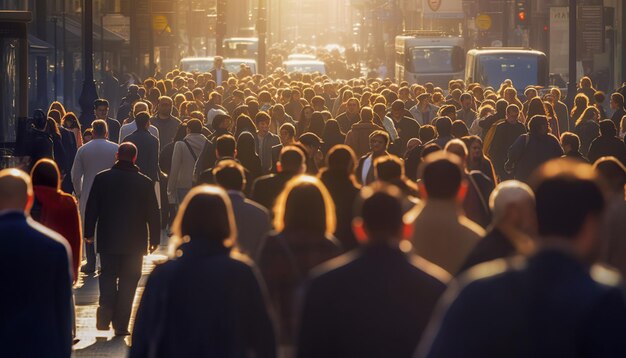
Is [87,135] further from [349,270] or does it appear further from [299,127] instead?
[349,270]

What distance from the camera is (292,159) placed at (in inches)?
433

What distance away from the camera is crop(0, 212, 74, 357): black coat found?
25.2 feet

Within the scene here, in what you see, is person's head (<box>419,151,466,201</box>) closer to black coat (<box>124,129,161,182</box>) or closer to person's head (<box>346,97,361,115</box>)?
black coat (<box>124,129,161,182</box>)

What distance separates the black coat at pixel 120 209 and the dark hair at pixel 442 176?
5.11 m

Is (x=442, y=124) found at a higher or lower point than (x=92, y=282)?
higher

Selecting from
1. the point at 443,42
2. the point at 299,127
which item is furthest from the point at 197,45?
the point at 299,127

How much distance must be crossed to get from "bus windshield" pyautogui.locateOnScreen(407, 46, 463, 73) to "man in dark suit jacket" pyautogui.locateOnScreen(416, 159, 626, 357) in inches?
1853

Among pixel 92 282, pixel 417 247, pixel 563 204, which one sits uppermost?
pixel 563 204

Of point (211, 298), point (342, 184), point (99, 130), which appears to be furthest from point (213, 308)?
point (99, 130)

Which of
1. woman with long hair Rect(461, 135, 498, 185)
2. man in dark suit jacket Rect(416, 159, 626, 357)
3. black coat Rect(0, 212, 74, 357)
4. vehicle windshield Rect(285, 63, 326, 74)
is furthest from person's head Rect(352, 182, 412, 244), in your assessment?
vehicle windshield Rect(285, 63, 326, 74)

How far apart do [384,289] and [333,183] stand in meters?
4.84

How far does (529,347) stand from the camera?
4.48m

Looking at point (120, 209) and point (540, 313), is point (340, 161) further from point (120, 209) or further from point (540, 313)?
point (540, 313)

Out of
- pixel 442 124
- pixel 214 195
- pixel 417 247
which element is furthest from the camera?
pixel 442 124
